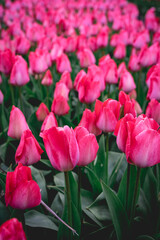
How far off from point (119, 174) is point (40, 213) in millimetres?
495

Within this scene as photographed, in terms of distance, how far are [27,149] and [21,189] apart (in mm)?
192

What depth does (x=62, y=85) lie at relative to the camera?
1.41m

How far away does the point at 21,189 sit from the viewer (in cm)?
73

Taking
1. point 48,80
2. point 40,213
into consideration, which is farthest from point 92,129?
point 48,80

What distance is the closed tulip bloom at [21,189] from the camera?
2.38ft

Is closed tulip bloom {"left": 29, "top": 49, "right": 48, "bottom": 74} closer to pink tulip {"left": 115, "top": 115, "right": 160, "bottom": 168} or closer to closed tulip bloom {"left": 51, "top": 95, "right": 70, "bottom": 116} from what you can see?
closed tulip bloom {"left": 51, "top": 95, "right": 70, "bottom": 116}

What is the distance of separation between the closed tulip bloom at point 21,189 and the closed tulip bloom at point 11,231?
15 centimetres

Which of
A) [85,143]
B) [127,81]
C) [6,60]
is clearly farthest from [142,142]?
[6,60]

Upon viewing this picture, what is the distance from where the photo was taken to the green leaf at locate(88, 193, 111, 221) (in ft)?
3.58

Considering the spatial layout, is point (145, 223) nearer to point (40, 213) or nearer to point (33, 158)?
point (40, 213)

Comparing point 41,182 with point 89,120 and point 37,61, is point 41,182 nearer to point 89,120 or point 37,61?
point 89,120

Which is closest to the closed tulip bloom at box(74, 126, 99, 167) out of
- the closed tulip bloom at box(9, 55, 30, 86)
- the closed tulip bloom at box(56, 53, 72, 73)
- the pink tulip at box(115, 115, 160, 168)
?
the pink tulip at box(115, 115, 160, 168)

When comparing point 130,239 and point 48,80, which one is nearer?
point 130,239

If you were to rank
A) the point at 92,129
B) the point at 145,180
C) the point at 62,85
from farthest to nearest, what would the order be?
the point at 62,85 < the point at 145,180 < the point at 92,129
